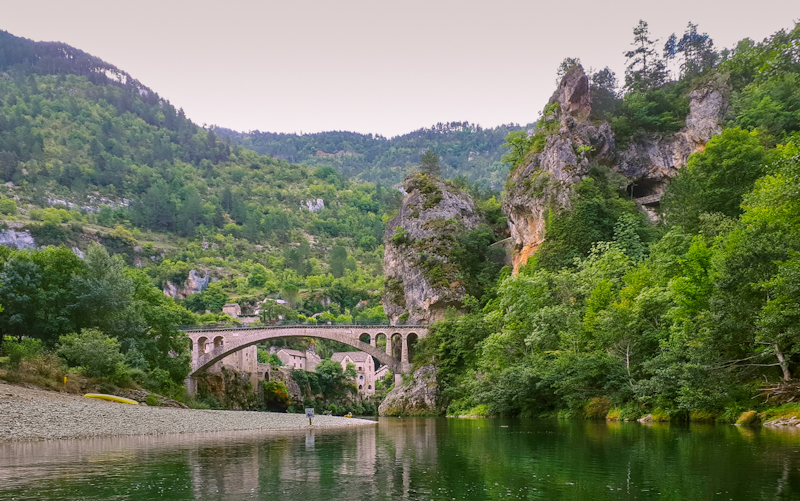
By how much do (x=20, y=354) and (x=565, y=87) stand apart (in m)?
59.9

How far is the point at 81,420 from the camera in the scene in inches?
1070

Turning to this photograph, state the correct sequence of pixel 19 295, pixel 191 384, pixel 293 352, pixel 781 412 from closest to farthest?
pixel 781 412
pixel 19 295
pixel 191 384
pixel 293 352

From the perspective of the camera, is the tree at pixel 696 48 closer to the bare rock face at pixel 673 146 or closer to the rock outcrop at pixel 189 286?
the bare rock face at pixel 673 146

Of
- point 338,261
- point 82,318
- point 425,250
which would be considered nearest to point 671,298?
point 82,318

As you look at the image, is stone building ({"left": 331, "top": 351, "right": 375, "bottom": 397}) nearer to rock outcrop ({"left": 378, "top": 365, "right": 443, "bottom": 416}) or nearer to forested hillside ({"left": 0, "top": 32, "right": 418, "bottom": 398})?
forested hillside ({"left": 0, "top": 32, "right": 418, "bottom": 398})

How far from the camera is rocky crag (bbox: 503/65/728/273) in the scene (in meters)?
66.7

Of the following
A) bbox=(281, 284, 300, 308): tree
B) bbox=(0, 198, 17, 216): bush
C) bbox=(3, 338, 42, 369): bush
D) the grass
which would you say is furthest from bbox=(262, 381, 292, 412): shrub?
bbox=(0, 198, 17, 216): bush

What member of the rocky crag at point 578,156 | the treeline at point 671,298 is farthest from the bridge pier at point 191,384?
the rocky crag at point 578,156

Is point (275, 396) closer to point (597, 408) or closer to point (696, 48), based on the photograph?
point (597, 408)

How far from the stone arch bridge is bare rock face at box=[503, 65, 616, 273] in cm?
1484

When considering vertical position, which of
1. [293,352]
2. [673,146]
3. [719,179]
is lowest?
[293,352]

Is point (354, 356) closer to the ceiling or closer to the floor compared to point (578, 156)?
closer to the floor

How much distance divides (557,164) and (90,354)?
46.8 meters

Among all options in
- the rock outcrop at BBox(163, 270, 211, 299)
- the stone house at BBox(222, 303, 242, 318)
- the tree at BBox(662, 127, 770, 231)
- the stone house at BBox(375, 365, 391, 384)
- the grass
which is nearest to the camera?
the grass
